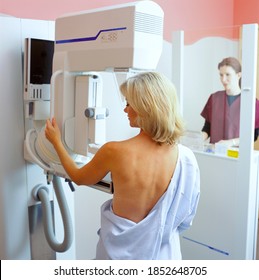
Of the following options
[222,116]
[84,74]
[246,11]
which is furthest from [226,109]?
[246,11]

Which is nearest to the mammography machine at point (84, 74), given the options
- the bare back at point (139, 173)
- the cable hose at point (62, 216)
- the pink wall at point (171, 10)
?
the cable hose at point (62, 216)

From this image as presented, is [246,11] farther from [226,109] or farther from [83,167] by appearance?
[83,167]

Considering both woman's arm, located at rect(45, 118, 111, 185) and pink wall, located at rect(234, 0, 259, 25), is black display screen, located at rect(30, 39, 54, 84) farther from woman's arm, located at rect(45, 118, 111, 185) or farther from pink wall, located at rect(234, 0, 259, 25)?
pink wall, located at rect(234, 0, 259, 25)

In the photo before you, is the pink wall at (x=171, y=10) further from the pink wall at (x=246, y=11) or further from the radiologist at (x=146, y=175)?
the radiologist at (x=146, y=175)

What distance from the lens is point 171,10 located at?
2.72 m

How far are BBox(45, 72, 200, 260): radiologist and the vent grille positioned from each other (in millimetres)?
137

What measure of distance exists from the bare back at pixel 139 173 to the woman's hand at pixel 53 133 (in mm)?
296

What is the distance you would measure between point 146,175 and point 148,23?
49 cm

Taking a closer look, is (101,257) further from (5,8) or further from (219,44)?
(219,44)

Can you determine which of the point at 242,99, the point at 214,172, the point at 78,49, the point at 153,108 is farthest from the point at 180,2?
the point at 153,108

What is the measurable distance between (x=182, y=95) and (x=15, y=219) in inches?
A: 51.5

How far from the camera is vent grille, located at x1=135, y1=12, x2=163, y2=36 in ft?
3.78

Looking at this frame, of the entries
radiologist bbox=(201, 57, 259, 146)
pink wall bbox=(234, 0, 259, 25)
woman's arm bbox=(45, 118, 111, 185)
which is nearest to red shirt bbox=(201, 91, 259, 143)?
radiologist bbox=(201, 57, 259, 146)

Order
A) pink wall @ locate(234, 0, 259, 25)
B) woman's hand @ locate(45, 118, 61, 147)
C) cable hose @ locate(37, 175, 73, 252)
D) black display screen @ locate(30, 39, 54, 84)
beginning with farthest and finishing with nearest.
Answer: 1. pink wall @ locate(234, 0, 259, 25)
2. cable hose @ locate(37, 175, 73, 252)
3. black display screen @ locate(30, 39, 54, 84)
4. woman's hand @ locate(45, 118, 61, 147)
